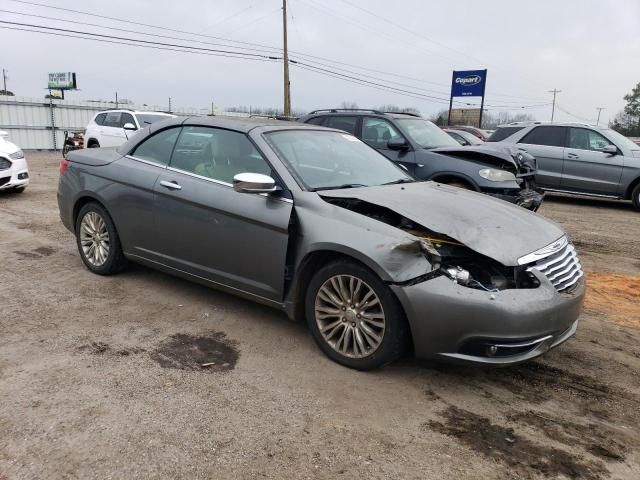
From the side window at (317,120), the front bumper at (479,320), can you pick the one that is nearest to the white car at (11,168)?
the side window at (317,120)

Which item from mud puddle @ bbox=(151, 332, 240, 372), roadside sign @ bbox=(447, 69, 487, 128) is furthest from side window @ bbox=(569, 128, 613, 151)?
roadside sign @ bbox=(447, 69, 487, 128)

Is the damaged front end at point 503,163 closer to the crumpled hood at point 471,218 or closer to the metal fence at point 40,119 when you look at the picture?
the crumpled hood at point 471,218

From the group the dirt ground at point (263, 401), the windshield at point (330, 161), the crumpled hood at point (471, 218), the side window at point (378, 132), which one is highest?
the side window at point (378, 132)

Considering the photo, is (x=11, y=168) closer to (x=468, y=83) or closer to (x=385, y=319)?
(x=385, y=319)

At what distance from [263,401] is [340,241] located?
110cm

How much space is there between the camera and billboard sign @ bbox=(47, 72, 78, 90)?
35062 mm

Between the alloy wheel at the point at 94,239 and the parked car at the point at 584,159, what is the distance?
9.26 m

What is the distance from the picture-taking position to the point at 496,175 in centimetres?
743

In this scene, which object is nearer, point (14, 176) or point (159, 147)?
point (159, 147)

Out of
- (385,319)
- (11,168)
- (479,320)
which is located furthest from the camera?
(11,168)

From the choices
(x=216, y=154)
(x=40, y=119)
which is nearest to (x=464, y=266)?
(x=216, y=154)

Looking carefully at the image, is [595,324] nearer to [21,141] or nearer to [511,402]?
[511,402]

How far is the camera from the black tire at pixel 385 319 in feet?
10.7

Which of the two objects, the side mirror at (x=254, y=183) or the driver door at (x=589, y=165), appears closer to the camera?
the side mirror at (x=254, y=183)
